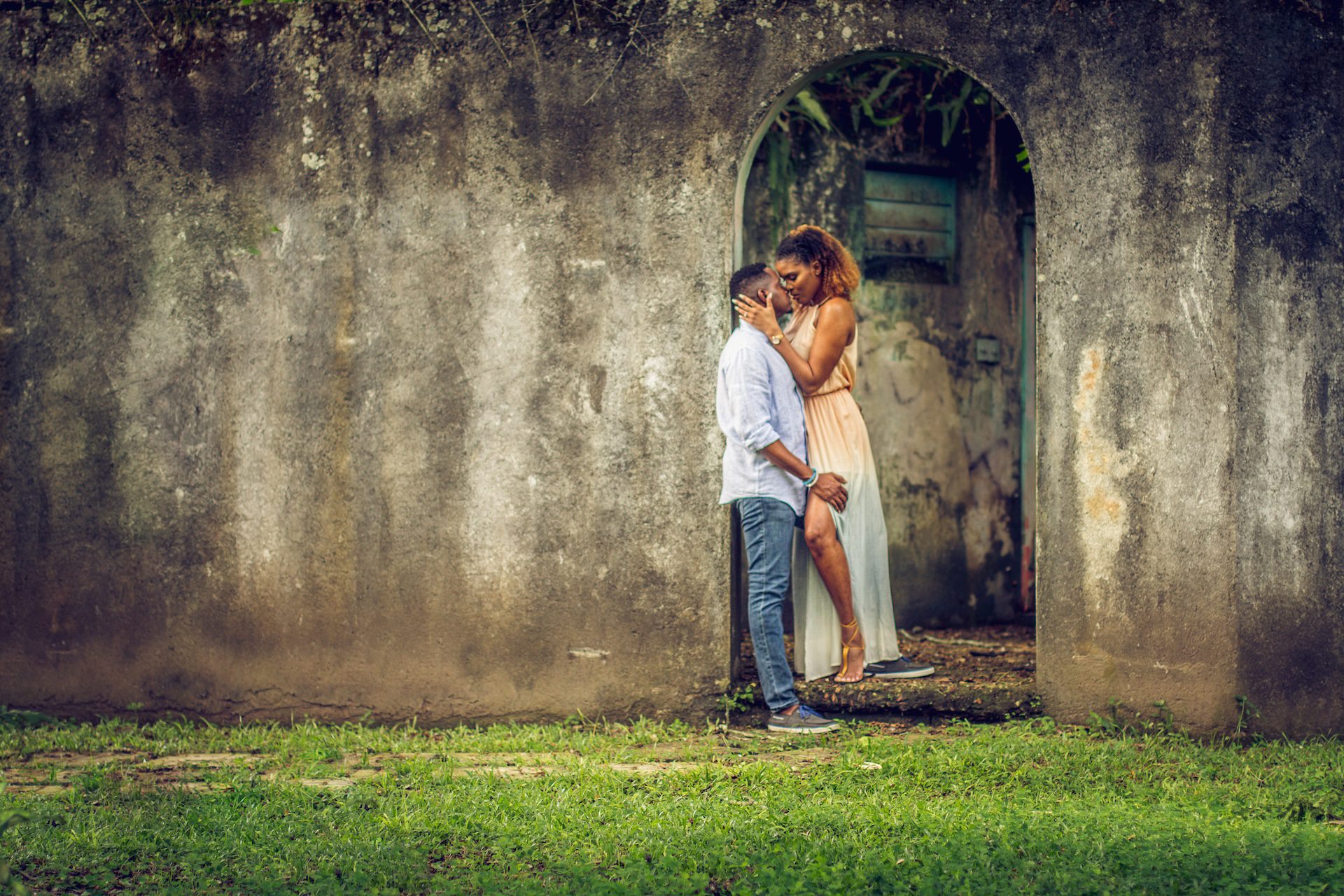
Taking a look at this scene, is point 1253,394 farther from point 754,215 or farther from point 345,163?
point 345,163

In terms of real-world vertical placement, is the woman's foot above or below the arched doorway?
below

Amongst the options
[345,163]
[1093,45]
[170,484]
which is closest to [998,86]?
[1093,45]

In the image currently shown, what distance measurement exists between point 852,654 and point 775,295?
1.59 m

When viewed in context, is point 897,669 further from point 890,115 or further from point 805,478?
point 890,115

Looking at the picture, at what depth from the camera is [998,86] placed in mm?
5121

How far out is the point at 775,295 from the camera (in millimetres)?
5285

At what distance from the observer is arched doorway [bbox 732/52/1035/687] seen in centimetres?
742

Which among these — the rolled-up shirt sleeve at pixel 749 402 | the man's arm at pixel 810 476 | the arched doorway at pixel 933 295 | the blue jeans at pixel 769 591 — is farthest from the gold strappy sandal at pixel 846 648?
the arched doorway at pixel 933 295

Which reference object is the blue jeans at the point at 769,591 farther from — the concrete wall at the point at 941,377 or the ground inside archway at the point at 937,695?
the concrete wall at the point at 941,377

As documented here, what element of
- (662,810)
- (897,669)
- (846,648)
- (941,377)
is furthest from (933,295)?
(662,810)

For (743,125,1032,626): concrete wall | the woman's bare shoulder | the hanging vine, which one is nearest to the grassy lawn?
the woman's bare shoulder

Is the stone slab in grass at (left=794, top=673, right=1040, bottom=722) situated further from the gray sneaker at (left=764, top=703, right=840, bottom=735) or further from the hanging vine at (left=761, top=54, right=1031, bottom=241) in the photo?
the hanging vine at (left=761, top=54, right=1031, bottom=241)

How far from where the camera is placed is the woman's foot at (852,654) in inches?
211

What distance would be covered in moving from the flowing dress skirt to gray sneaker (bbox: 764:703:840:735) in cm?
28
